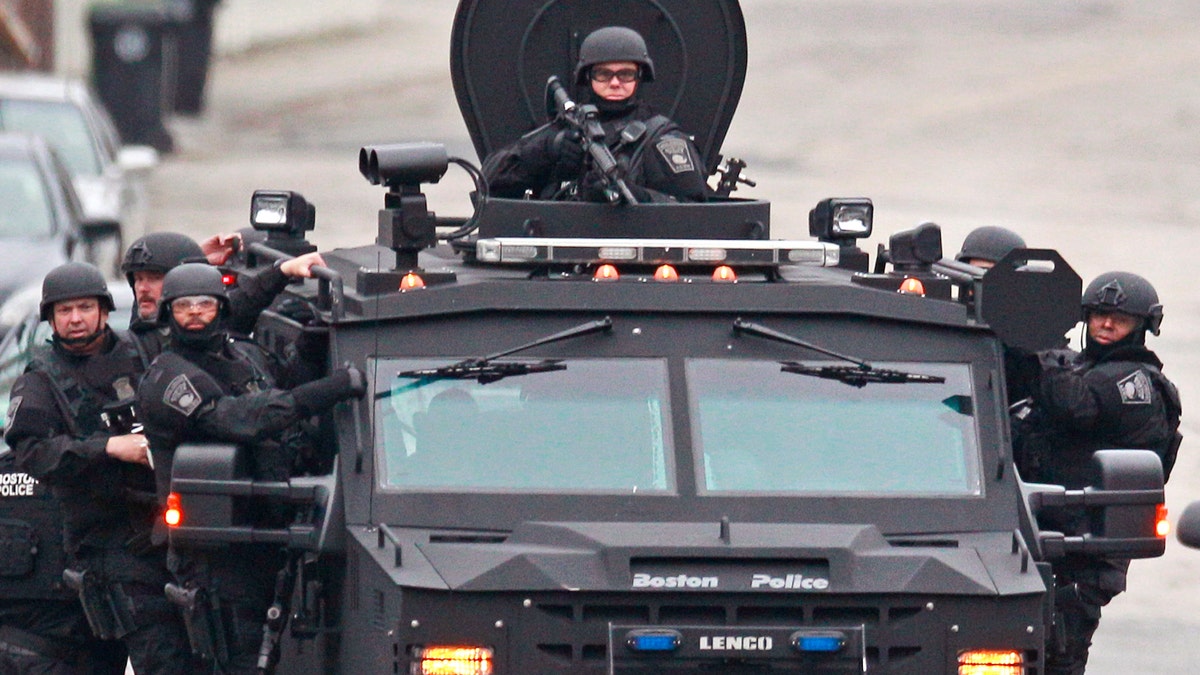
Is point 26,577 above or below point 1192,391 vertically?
below

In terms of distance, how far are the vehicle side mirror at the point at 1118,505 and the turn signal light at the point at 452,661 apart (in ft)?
5.76

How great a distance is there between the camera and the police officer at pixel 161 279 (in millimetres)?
8984

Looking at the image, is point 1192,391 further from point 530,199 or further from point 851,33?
point 851,33

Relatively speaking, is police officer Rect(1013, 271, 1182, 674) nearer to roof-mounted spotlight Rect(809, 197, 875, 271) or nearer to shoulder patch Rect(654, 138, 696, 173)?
roof-mounted spotlight Rect(809, 197, 875, 271)

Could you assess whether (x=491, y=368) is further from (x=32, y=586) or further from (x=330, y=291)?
(x=32, y=586)

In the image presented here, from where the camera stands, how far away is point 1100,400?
29.2ft

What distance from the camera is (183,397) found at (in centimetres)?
798

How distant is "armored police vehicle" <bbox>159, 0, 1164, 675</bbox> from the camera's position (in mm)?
7230

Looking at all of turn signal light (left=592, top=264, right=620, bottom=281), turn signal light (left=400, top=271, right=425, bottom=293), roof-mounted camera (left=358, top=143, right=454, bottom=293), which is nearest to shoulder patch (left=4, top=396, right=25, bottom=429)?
roof-mounted camera (left=358, top=143, right=454, bottom=293)

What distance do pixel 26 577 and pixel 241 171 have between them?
22049mm

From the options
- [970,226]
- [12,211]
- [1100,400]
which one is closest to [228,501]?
[1100,400]

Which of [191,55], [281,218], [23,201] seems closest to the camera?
[281,218]

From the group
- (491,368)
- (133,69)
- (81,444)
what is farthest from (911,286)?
(133,69)

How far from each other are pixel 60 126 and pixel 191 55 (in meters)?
14.0
